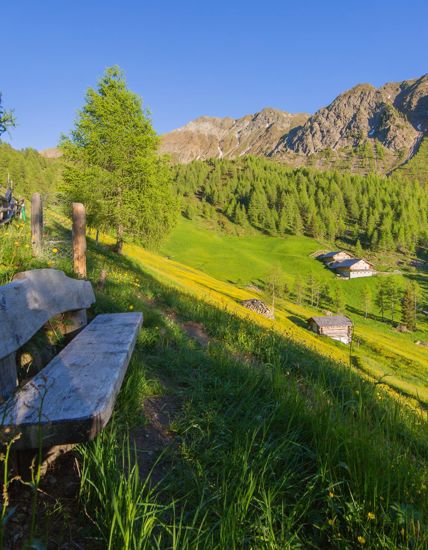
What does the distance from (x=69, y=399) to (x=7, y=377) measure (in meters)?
0.78

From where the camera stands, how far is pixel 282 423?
2916 mm

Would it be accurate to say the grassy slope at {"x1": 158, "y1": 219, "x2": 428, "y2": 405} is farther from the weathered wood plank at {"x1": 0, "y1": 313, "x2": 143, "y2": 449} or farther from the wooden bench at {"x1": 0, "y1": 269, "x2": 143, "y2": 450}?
the weathered wood plank at {"x1": 0, "y1": 313, "x2": 143, "y2": 449}

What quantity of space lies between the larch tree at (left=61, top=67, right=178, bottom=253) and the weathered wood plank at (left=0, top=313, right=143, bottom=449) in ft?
61.2

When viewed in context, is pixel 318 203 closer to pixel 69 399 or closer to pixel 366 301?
pixel 366 301

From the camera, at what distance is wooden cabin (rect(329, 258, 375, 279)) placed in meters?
90.9

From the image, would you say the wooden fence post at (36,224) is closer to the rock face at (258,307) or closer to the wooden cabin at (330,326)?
the rock face at (258,307)

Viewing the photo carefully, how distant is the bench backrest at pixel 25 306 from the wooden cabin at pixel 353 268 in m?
94.4

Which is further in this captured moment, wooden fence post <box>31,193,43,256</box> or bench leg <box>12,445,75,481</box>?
wooden fence post <box>31,193,43,256</box>

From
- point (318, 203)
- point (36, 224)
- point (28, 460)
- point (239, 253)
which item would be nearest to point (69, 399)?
point (28, 460)

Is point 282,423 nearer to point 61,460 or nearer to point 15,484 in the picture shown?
point 61,460

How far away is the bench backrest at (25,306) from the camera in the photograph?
7.37ft

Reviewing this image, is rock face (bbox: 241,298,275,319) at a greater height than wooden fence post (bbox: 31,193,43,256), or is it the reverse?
wooden fence post (bbox: 31,193,43,256)

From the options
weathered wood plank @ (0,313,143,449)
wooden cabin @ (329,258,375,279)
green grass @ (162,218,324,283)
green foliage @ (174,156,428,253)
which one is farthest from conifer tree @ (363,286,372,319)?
weathered wood plank @ (0,313,143,449)

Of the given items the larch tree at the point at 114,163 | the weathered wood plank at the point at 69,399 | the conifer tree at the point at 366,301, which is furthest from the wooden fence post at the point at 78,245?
the conifer tree at the point at 366,301
